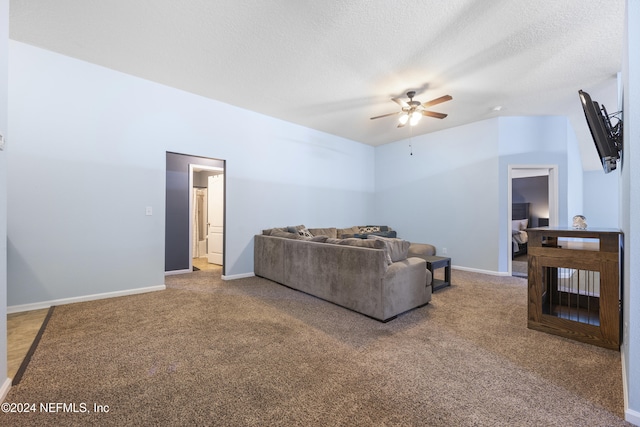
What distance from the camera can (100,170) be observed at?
341 centimetres

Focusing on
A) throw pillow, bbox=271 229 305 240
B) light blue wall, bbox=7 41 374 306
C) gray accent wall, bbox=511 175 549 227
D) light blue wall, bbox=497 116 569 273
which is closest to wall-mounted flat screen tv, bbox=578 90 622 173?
light blue wall, bbox=497 116 569 273

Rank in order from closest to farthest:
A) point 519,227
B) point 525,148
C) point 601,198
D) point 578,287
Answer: point 578,287 → point 525,148 → point 519,227 → point 601,198

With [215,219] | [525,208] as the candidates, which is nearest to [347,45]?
[215,219]

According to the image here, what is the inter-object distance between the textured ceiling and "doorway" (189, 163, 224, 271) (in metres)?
2.06

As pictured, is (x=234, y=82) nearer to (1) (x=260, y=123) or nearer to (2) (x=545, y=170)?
(1) (x=260, y=123)

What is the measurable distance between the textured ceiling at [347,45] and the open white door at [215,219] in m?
2.14

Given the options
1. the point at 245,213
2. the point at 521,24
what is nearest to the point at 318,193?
the point at 245,213

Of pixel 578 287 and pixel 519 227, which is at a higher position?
pixel 519 227

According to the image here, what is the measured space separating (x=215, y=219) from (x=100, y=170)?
270cm

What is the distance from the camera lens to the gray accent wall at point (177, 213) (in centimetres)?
507

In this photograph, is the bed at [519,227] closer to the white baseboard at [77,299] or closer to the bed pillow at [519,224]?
the bed pillow at [519,224]

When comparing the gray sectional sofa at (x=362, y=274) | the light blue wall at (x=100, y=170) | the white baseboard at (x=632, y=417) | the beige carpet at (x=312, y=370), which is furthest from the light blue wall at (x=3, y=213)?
the white baseboard at (x=632, y=417)

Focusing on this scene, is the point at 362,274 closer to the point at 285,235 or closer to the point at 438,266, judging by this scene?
the point at 438,266

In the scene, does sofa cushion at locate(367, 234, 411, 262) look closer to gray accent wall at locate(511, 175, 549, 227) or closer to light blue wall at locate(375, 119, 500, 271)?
light blue wall at locate(375, 119, 500, 271)
